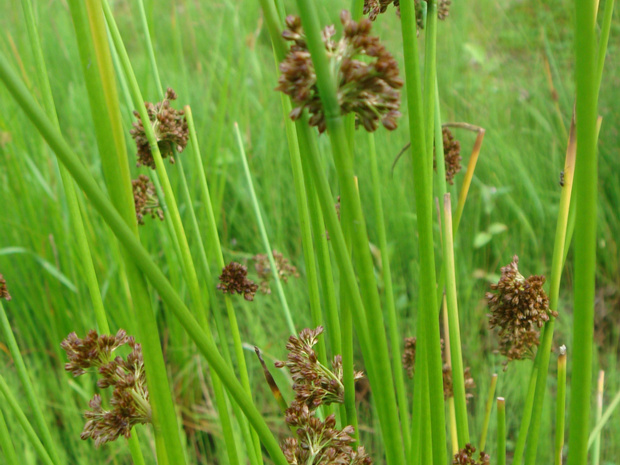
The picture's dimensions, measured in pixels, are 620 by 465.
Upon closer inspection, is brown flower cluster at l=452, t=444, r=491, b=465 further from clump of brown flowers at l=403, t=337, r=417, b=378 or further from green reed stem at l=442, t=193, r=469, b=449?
clump of brown flowers at l=403, t=337, r=417, b=378

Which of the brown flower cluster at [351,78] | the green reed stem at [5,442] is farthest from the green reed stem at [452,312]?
the green reed stem at [5,442]

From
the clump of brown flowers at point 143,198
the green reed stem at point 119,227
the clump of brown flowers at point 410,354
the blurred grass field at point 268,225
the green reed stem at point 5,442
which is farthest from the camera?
the blurred grass field at point 268,225

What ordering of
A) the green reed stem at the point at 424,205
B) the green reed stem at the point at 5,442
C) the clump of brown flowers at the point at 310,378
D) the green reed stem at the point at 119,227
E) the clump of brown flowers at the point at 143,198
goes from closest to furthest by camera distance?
the green reed stem at the point at 119,227, the green reed stem at the point at 424,205, the clump of brown flowers at the point at 310,378, the green reed stem at the point at 5,442, the clump of brown flowers at the point at 143,198

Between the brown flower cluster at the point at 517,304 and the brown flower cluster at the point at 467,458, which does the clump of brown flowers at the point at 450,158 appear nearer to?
the brown flower cluster at the point at 517,304

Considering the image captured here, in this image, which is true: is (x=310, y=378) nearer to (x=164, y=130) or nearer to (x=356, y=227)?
(x=356, y=227)

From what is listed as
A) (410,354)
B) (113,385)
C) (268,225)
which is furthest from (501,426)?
(268,225)

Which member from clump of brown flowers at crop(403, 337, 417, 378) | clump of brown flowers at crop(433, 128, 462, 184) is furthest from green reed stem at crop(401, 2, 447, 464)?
clump of brown flowers at crop(403, 337, 417, 378)
